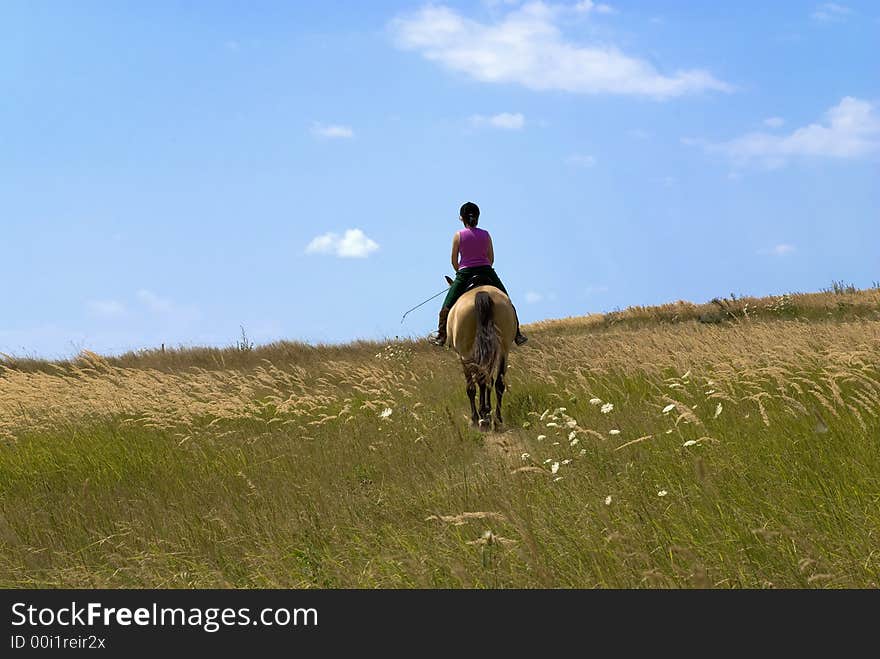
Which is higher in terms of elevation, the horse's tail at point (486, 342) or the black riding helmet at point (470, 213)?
the black riding helmet at point (470, 213)

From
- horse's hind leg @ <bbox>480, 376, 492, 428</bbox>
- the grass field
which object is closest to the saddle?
horse's hind leg @ <bbox>480, 376, 492, 428</bbox>

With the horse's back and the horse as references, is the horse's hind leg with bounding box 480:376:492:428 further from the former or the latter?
the horse's back

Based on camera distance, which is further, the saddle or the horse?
the saddle

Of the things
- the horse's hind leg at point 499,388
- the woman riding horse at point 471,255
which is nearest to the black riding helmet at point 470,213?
the woman riding horse at point 471,255

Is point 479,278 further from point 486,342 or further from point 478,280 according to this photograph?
point 486,342

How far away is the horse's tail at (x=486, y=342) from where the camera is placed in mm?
10543

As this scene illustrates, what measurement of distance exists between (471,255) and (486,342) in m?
1.60

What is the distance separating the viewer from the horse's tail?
10.5m

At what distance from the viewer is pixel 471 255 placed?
11594mm

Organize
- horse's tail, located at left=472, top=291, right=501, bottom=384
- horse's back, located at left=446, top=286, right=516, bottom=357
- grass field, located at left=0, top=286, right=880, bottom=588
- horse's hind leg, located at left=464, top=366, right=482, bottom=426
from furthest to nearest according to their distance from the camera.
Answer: horse's back, located at left=446, top=286, right=516, bottom=357 < horse's hind leg, located at left=464, top=366, right=482, bottom=426 < horse's tail, located at left=472, top=291, right=501, bottom=384 < grass field, located at left=0, top=286, right=880, bottom=588

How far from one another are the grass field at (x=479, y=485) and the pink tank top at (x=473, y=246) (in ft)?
7.03

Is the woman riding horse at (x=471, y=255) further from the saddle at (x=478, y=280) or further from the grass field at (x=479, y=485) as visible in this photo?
the grass field at (x=479, y=485)
